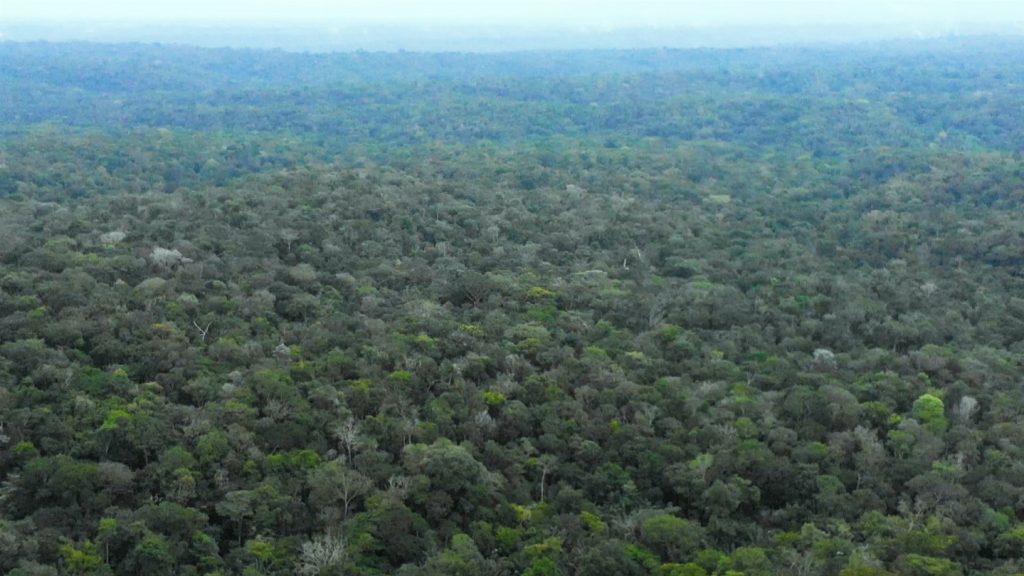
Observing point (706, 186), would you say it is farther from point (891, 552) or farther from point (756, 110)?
point (891, 552)

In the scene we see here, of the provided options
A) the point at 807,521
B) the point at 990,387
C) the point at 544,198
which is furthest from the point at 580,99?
the point at 807,521

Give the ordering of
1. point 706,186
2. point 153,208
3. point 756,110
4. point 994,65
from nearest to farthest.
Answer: point 153,208, point 706,186, point 756,110, point 994,65

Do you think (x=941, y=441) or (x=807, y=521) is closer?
(x=807, y=521)

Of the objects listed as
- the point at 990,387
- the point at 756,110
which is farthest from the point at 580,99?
the point at 990,387

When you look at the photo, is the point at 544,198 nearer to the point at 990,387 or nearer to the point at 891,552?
the point at 990,387

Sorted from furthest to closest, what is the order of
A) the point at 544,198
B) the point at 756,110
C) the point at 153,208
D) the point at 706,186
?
the point at 756,110
the point at 706,186
the point at 544,198
the point at 153,208

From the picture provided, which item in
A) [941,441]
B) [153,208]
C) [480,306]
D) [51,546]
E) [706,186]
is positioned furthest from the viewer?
[706,186]
